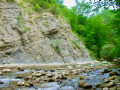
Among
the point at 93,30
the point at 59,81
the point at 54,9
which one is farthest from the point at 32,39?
the point at 93,30

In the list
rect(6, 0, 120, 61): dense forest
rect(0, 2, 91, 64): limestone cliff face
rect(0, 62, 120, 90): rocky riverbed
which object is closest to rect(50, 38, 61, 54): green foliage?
rect(0, 2, 91, 64): limestone cliff face

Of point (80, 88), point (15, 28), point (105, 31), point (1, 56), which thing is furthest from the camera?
point (105, 31)

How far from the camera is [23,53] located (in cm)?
1491

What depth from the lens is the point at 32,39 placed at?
661 inches

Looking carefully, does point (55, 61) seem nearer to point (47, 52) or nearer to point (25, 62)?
point (47, 52)

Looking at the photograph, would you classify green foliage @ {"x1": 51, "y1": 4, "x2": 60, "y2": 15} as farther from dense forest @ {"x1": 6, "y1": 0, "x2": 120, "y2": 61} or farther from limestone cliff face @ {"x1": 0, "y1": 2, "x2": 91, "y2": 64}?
limestone cliff face @ {"x1": 0, "y1": 2, "x2": 91, "y2": 64}

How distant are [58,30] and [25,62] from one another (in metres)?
8.53

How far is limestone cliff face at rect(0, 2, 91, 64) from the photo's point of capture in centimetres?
1439

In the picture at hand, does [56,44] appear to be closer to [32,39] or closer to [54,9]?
[32,39]

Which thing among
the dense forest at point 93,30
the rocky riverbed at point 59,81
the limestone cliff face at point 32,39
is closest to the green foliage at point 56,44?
the limestone cliff face at point 32,39

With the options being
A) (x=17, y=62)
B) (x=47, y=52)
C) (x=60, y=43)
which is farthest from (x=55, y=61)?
(x=17, y=62)

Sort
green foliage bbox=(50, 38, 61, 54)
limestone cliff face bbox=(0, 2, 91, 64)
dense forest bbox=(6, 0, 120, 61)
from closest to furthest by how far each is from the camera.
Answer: limestone cliff face bbox=(0, 2, 91, 64)
green foliage bbox=(50, 38, 61, 54)
dense forest bbox=(6, 0, 120, 61)

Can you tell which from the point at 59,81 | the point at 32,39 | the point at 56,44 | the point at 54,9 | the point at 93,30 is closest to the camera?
the point at 59,81

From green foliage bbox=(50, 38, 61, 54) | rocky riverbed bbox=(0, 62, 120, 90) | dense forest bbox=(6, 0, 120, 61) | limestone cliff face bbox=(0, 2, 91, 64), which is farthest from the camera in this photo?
dense forest bbox=(6, 0, 120, 61)
